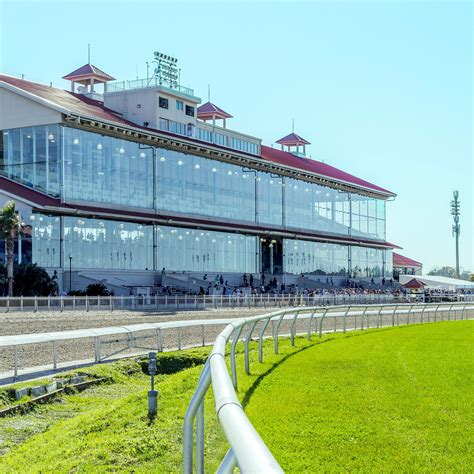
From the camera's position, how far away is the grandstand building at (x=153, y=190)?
56.2m

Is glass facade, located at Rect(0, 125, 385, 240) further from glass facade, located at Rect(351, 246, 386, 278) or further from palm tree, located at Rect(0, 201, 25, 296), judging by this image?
palm tree, located at Rect(0, 201, 25, 296)

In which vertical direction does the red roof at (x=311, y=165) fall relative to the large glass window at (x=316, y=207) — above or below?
above

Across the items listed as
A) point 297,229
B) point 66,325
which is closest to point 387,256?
point 297,229

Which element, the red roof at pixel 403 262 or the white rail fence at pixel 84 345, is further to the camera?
the red roof at pixel 403 262

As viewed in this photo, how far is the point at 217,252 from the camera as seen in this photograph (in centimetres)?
7050

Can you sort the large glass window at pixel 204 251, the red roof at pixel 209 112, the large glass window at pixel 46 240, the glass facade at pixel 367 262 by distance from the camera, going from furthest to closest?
the glass facade at pixel 367 262, the red roof at pixel 209 112, the large glass window at pixel 204 251, the large glass window at pixel 46 240

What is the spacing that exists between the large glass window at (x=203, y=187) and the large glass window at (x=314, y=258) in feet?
20.8

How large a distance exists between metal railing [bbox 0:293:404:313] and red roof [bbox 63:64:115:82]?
2449cm

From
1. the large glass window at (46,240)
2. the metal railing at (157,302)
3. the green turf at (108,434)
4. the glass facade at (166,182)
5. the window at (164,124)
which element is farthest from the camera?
the window at (164,124)

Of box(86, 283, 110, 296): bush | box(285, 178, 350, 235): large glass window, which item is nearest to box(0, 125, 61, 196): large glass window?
box(86, 283, 110, 296): bush

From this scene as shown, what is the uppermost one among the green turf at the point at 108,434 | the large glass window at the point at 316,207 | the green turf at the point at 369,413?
the large glass window at the point at 316,207

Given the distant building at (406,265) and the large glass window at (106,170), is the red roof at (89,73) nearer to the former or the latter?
the large glass window at (106,170)

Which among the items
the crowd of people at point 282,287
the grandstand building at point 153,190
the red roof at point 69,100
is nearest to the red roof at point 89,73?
the grandstand building at point 153,190

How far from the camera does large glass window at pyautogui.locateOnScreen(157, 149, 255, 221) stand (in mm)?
65625
